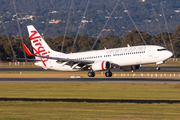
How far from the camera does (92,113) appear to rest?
29.1 metres

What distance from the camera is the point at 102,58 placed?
6906cm

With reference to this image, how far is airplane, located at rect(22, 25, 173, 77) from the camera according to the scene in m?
64.4

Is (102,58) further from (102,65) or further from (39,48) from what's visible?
(39,48)

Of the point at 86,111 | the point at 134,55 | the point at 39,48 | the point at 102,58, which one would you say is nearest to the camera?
the point at 86,111

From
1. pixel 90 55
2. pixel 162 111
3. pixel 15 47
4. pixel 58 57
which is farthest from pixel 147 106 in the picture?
pixel 15 47

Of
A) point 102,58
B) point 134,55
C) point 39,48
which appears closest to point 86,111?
point 134,55

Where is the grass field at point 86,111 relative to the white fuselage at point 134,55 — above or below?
below

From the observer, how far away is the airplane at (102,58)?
211ft

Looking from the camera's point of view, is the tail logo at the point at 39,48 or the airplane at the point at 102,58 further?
the tail logo at the point at 39,48

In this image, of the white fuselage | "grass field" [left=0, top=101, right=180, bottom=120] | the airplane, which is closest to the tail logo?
the airplane

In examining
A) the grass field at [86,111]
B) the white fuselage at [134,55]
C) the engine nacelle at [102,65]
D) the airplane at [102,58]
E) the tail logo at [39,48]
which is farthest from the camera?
the tail logo at [39,48]

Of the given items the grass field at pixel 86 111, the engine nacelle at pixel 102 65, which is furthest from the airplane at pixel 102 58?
the grass field at pixel 86 111

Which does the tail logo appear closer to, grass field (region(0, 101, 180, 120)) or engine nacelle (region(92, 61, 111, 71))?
engine nacelle (region(92, 61, 111, 71))

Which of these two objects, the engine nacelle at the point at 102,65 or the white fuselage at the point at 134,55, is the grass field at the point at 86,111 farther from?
the white fuselage at the point at 134,55
